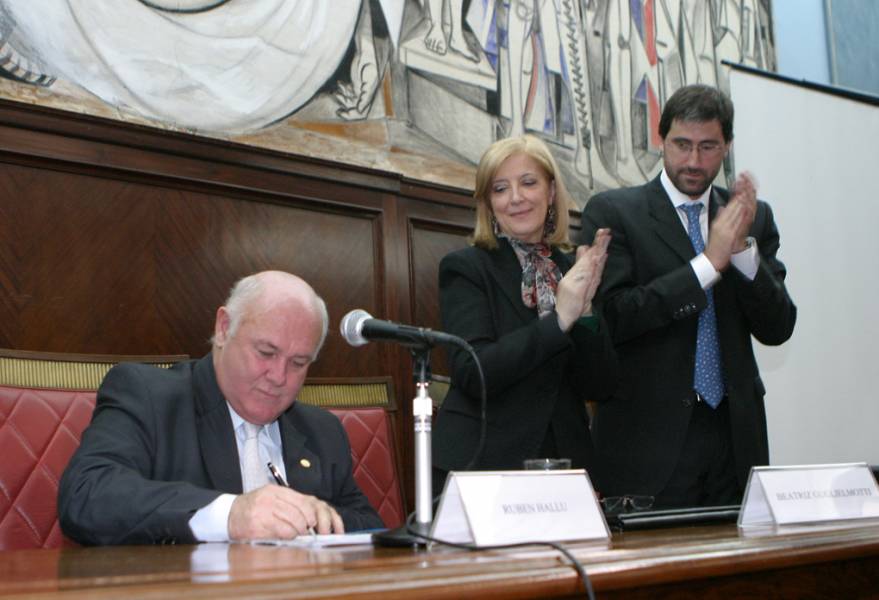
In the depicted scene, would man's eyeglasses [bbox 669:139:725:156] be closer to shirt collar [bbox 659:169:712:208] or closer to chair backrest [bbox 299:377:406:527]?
shirt collar [bbox 659:169:712:208]

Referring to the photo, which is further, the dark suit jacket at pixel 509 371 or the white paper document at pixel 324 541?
the dark suit jacket at pixel 509 371

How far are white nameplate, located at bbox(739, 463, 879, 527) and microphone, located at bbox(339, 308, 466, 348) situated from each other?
60 cm

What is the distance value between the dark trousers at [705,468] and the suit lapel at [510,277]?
55 cm

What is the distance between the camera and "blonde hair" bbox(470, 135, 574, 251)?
2848 mm

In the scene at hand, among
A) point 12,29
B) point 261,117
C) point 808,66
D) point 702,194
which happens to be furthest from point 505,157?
point 808,66

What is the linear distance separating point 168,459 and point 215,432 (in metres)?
0.12

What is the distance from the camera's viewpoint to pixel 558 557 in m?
1.10

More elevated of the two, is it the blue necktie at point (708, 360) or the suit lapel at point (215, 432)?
the blue necktie at point (708, 360)

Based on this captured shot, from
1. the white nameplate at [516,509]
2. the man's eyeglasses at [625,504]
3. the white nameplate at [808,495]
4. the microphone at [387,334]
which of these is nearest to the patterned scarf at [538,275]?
the man's eyeglasses at [625,504]

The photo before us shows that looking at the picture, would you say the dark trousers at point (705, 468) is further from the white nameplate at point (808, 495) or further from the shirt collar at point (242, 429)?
the shirt collar at point (242, 429)

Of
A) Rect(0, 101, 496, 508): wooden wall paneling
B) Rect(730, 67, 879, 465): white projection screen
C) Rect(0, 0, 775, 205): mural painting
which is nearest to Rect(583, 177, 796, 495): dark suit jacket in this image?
Rect(0, 101, 496, 508): wooden wall paneling

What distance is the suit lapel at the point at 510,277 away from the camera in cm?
272

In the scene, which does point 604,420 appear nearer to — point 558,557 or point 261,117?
point 261,117

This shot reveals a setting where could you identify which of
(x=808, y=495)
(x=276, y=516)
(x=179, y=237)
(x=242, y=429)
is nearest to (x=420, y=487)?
(x=276, y=516)
